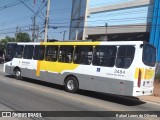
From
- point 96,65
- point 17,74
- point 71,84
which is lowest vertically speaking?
point 71,84

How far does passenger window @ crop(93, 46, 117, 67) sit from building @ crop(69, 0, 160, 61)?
1216cm

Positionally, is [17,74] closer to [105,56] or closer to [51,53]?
[51,53]

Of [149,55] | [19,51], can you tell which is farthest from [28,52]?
[149,55]

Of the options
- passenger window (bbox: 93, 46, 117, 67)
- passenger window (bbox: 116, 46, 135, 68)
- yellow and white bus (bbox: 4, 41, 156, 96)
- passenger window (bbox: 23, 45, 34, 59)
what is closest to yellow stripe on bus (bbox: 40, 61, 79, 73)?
yellow and white bus (bbox: 4, 41, 156, 96)

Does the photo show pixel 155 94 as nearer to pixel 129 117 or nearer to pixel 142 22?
pixel 129 117

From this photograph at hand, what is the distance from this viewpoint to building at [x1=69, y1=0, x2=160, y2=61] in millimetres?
26391

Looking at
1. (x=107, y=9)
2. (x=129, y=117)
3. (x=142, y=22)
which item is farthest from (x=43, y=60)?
(x=107, y=9)

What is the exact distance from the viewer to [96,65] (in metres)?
14.7

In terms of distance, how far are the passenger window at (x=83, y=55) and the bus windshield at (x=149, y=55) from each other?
2794 mm

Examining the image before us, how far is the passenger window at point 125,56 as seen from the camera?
43.1ft

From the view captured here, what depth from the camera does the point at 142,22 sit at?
2817cm

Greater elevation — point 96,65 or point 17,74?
point 96,65

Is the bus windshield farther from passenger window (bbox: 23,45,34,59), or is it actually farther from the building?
the building

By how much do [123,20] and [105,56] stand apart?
54.9 feet
